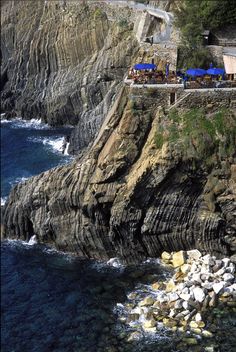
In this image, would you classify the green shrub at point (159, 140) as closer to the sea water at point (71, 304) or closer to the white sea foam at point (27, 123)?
the sea water at point (71, 304)

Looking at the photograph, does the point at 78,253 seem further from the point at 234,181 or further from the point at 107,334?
the point at 234,181

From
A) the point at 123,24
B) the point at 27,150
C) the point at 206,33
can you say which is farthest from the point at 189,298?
the point at 123,24

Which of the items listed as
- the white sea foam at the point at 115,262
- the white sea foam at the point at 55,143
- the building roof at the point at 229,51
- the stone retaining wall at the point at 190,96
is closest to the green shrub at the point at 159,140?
the stone retaining wall at the point at 190,96

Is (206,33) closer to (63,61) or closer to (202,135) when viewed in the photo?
(202,135)

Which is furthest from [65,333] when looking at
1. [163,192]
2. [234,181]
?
[234,181]

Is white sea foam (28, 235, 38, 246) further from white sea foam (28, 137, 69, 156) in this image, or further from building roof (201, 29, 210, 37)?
building roof (201, 29, 210, 37)

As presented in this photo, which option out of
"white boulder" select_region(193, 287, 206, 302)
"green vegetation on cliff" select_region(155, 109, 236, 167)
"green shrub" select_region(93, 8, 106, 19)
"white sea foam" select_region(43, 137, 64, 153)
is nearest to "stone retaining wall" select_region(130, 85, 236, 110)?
"green vegetation on cliff" select_region(155, 109, 236, 167)

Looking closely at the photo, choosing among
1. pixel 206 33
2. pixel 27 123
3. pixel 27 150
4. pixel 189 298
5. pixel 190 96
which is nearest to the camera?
pixel 189 298
